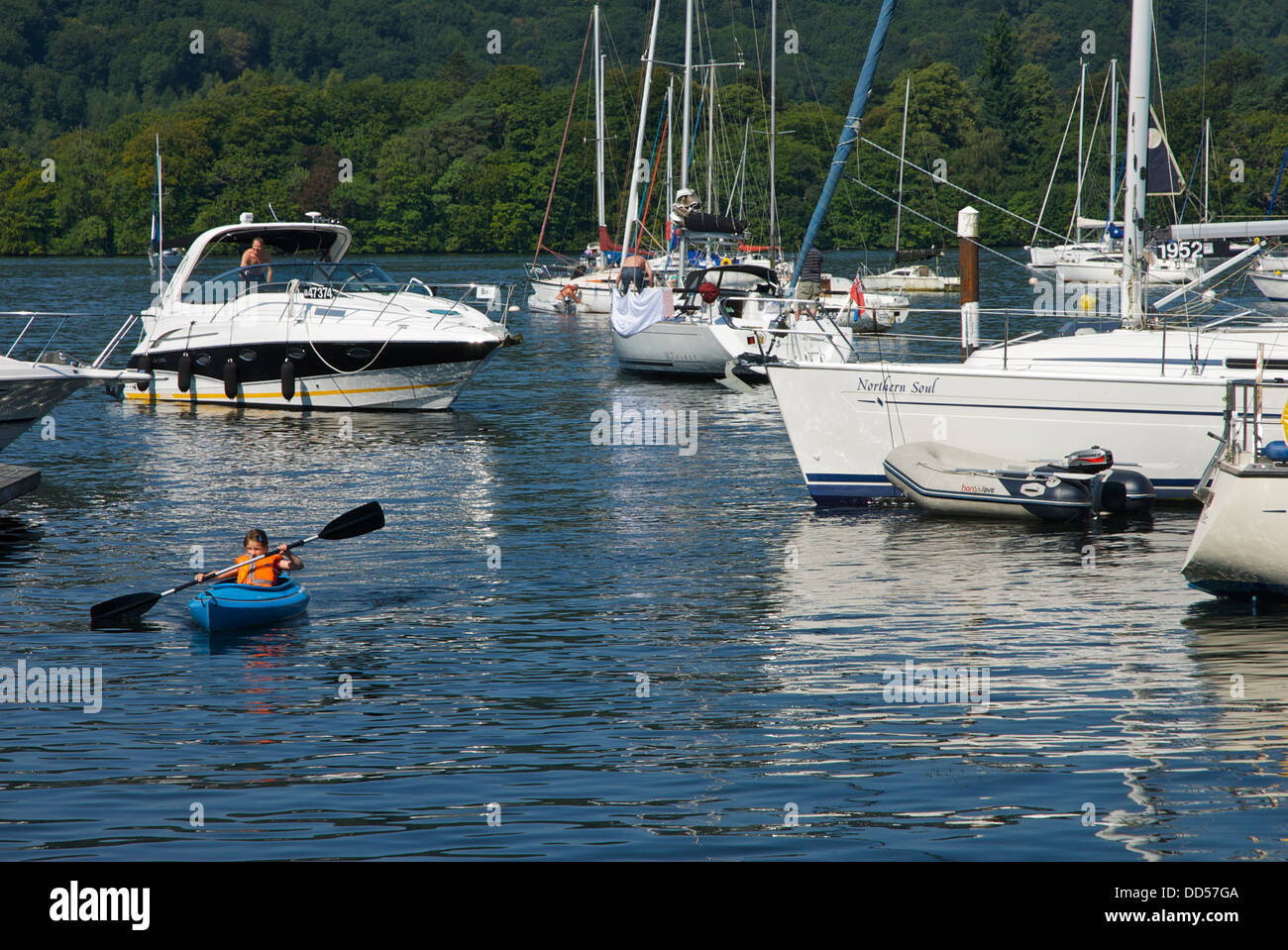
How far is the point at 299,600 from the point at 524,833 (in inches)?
256

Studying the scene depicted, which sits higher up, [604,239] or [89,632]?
[604,239]

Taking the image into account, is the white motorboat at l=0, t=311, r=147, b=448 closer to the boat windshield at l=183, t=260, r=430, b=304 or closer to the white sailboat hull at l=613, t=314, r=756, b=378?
the boat windshield at l=183, t=260, r=430, b=304

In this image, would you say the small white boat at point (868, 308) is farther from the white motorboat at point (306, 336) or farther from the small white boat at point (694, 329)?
the white motorboat at point (306, 336)

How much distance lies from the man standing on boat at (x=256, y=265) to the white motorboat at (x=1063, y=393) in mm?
14554

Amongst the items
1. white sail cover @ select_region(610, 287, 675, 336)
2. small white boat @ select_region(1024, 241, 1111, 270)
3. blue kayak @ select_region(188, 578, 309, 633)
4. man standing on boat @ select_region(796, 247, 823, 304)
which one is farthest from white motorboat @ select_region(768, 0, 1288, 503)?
small white boat @ select_region(1024, 241, 1111, 270)

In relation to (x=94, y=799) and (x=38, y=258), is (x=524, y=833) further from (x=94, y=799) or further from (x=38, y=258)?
(x=38, y=258)

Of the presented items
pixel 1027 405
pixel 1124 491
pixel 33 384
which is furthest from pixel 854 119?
pixel 33 384

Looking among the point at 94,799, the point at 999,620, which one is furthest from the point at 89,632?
the point at 999,620

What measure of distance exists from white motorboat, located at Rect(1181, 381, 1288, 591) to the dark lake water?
0.44 m

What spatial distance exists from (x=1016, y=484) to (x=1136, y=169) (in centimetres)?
562

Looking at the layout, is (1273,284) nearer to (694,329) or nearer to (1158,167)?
(694,329)

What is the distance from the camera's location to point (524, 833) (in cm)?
1033

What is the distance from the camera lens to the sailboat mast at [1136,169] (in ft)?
73.6

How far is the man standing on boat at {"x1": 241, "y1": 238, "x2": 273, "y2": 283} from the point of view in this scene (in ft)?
106
